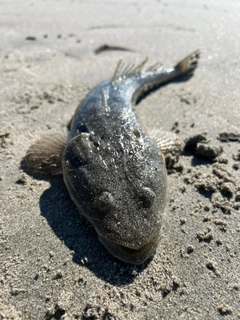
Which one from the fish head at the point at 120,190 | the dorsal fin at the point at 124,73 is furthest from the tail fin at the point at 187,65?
the fish head at the point at 120,190

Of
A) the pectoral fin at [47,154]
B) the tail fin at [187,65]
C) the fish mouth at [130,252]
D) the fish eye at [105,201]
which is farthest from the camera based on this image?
the tail fin at [187,65]

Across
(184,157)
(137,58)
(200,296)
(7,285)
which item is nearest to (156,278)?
(200,296)

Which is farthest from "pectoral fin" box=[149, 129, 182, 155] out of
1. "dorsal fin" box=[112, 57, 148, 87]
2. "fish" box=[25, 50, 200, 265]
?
"dorsal fin" box=[112, 57, 148, 87]

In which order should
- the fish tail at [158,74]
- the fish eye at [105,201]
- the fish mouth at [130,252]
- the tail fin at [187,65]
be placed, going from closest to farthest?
the fish mouth at [130,252], the fish eye at [105,201], the fish tail at [158,74], the tail fin at [187,65]

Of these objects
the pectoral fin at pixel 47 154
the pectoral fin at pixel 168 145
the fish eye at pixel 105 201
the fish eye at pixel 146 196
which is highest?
the fish eye at pixel 146 196

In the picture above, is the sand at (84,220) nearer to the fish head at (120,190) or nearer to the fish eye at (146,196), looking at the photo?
the fish head at (120,190)

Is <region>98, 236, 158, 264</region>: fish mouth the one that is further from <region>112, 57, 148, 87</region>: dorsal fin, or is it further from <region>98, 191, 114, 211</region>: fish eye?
<region>112, 57, 148, 87</region>: dorsal fin

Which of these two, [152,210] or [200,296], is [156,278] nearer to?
[200,296]

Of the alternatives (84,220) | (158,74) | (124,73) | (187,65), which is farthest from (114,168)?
(187,65)
